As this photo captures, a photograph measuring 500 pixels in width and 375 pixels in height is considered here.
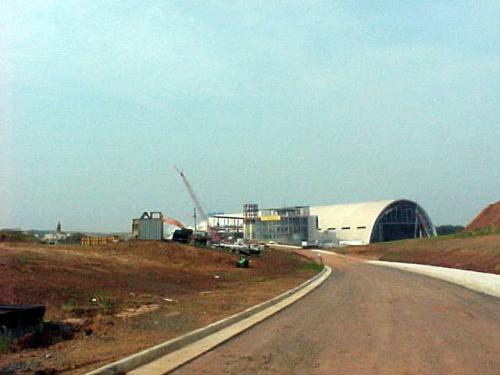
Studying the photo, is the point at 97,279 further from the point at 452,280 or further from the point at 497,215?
the point at 497,215

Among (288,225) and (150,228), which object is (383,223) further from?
(150,228)

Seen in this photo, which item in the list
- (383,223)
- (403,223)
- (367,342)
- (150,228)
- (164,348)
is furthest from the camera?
(403,223)

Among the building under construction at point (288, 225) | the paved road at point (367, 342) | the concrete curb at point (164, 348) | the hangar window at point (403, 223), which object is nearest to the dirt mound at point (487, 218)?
the hangar window at point (403, 223)

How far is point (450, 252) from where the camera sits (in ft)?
217

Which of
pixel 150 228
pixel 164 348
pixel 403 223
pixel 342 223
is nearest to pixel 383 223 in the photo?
pixel 403 223

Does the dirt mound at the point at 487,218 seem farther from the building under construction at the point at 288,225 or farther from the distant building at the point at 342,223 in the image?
the building under construction at the point at 288,225

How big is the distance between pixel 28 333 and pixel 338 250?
310ft

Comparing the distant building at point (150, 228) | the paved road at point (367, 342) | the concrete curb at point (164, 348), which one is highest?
the distant building at point (150, 228)

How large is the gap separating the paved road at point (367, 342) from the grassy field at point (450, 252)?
92.6 ft

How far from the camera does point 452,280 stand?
3644 centimetres

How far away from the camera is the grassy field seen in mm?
53000

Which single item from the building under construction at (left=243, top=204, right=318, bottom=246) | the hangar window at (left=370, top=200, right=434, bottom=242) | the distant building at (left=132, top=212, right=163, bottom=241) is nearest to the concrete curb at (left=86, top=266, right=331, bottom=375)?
the distant building at (left=132, top=212, right=163, bottom=241)

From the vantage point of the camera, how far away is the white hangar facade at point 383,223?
11941 cm

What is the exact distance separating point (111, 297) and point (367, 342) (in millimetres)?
11030
